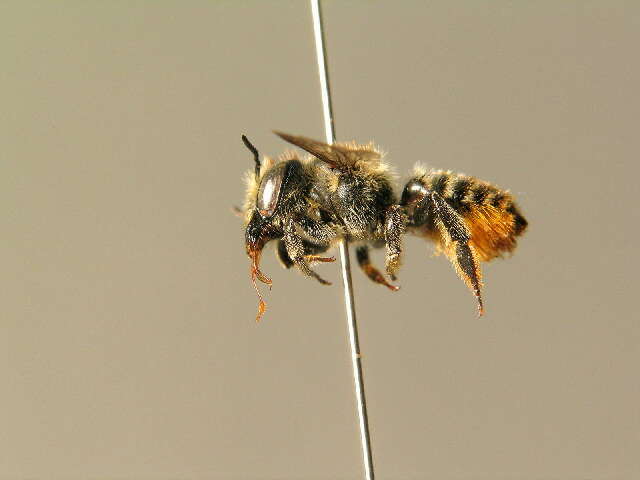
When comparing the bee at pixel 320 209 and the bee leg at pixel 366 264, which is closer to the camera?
the bee at pixel 320 209

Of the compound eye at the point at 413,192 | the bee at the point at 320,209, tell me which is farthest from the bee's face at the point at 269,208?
the compound eye at the point at 413,192

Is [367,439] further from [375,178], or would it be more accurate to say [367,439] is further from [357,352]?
[375,178]

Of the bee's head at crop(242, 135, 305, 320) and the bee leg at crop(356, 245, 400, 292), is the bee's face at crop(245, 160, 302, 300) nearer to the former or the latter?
the bee's head at crop(242, 135, 305, 320)

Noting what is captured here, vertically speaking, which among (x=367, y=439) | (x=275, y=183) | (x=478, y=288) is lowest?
(x=367, y=439)

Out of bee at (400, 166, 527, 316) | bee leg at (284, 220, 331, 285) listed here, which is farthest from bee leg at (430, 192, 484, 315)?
bee leg at (284, 220, 331, 285)

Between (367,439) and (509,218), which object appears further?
(509,218)

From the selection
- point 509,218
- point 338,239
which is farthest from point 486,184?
point 338,239

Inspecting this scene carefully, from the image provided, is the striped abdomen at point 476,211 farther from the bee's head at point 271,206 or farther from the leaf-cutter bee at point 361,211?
the bee's head at point 271,206
